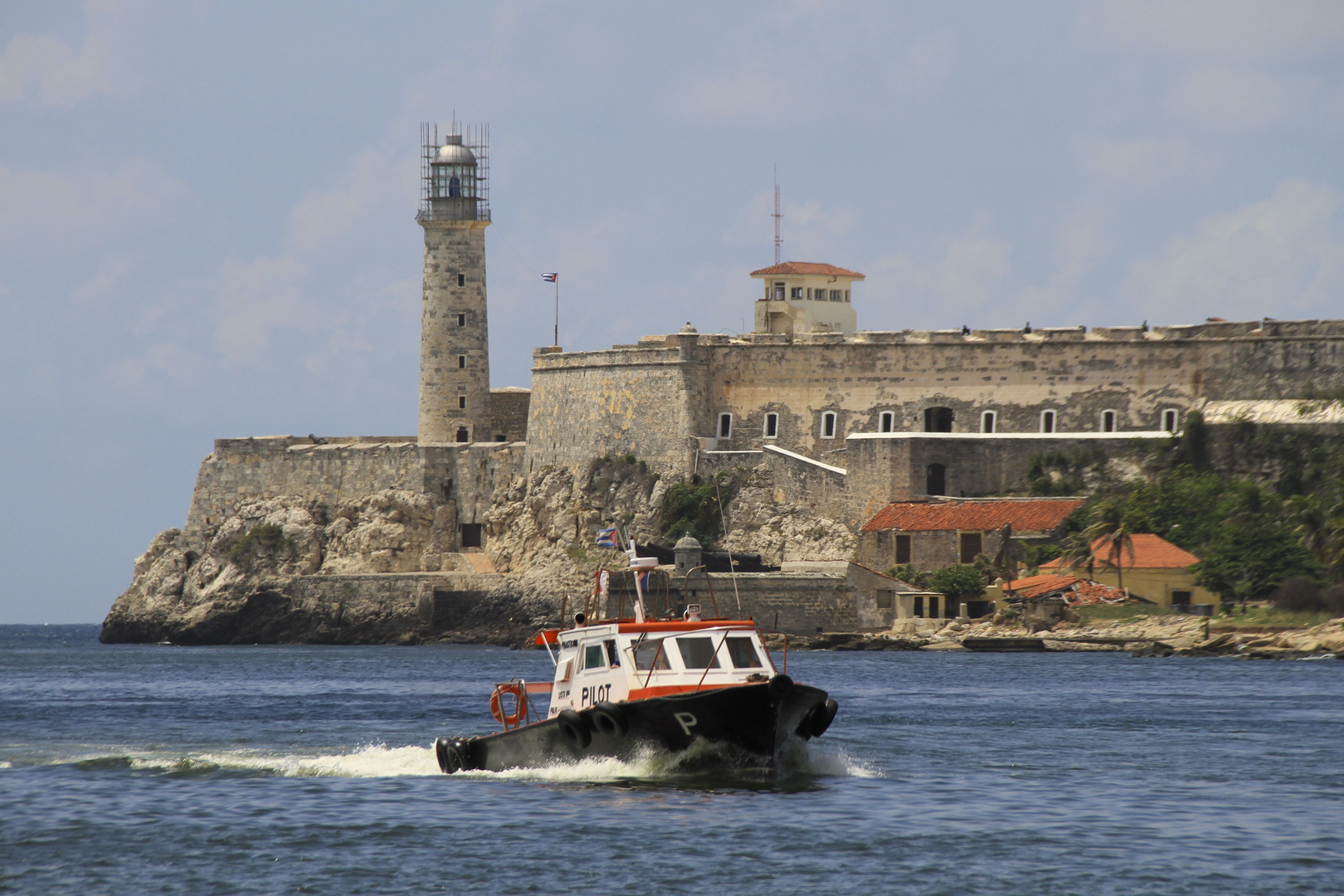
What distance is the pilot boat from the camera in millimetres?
21562

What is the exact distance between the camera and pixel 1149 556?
4956 cm

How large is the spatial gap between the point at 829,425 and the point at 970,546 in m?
9.14

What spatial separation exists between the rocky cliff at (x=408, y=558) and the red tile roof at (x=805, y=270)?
46.1ft

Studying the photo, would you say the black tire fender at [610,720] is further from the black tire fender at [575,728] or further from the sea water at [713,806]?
the sea water at [713,806]

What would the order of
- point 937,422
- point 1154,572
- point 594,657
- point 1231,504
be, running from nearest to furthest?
point 594,657 → point 1154,572 → point 1231,504 → point 937,422

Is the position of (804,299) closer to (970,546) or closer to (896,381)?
(896,381)

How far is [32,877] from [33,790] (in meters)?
5.71

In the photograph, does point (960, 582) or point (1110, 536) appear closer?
point (1110, 536)

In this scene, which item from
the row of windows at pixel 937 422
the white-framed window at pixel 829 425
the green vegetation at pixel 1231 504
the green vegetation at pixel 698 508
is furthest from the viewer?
the white-framed window at pixel 829 425

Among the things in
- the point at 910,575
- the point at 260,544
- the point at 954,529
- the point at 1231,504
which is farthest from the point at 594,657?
the point at 260,544

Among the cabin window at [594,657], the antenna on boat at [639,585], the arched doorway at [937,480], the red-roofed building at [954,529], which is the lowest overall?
the cabin window at [594,657]

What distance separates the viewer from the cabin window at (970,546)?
51.7m

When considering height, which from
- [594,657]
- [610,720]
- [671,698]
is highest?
[594,657]

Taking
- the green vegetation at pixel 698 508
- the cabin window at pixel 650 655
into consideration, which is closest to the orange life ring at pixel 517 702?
the cabin window at pixel 650 655
